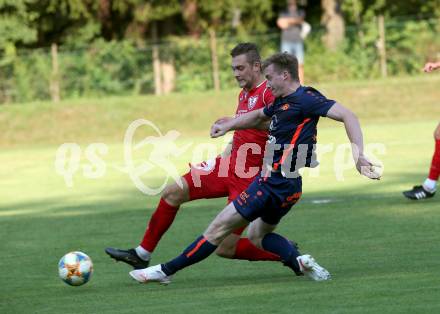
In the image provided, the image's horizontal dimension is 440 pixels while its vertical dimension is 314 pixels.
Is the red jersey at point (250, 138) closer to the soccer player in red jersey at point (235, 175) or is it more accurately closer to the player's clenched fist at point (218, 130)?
the soccer player in red jersey at point (235, 175)

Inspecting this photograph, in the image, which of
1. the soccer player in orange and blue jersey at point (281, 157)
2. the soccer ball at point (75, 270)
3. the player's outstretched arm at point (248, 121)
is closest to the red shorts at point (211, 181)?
the player's outstretched arm at point (248, 121)

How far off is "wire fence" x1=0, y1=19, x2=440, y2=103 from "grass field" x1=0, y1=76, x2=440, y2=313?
655 centimetres

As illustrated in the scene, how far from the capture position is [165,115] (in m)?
28.6

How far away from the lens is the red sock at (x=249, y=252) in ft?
29.0

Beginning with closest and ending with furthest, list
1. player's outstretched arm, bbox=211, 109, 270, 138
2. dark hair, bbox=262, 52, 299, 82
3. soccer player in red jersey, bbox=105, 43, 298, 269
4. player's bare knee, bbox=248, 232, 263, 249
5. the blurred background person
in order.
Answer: dark hair, bbox=262, 52, 299, 82 < player's outstretched arm, bbox=211, 109, 270, 138 < player's bare knee, bbox=248, 232, 263, 249 < soccer player in red jersey, bbox=105, 43, 298, 269 < the blurred background person

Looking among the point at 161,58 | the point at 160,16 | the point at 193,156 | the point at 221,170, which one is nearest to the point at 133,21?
the point at 160,16

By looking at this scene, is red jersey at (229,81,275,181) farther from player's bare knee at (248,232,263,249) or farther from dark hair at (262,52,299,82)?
dark hair at (262,52,299,82)

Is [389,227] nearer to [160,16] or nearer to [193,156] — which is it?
[193,156]

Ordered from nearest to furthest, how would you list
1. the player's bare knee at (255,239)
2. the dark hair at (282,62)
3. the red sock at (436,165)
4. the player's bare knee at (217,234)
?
1. the dark hair at (282,62)
2. the player's bare knee at (217,234)
3. the player's bare knee at (255,239)
4. the red sock at (436,165)

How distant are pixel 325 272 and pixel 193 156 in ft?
43.8

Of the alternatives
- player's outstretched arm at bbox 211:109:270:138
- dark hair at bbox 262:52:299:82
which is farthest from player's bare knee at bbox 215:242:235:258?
dark hair at bbox 262:52:299:82

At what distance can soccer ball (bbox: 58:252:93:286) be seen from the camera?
8.32 metres

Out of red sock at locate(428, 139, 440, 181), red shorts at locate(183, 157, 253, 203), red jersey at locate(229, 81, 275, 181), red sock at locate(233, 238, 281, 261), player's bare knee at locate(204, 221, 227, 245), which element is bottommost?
red sock at locate(428, 139, 440, 181)

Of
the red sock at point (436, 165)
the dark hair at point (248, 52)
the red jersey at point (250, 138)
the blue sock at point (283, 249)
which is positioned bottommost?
the red sock at point (436, 165)
